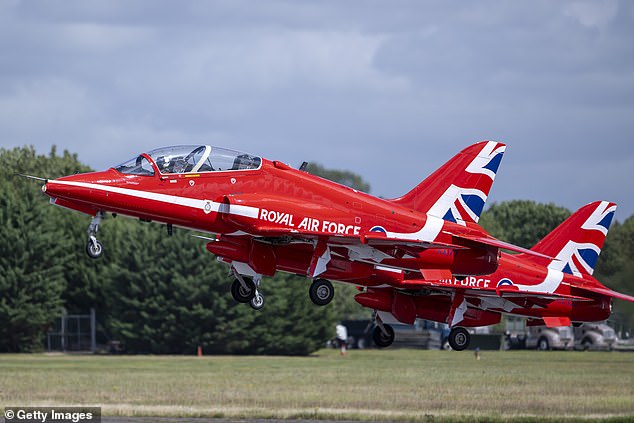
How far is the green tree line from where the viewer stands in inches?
4562

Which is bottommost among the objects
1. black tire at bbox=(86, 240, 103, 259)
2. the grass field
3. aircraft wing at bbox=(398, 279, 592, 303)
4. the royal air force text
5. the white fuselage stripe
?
the grass field

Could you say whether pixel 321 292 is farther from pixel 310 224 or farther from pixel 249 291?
pixel 249 291

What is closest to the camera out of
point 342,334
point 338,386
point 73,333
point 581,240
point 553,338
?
point 581,240

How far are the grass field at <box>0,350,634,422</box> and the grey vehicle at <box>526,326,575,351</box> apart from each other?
10.2 feet

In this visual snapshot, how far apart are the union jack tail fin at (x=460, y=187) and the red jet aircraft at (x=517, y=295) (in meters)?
2.98

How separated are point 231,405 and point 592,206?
33.9 meters

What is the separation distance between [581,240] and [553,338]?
216ft

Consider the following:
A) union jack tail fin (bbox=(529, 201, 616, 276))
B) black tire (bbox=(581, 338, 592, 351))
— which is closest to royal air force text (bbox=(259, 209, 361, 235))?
union jack tail fin (bbox=(529, 201, 616, 276))

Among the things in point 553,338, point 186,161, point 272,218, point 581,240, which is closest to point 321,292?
point 272,218

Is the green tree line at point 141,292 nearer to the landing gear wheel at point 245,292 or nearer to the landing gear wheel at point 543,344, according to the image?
the landing gear wheel at point 543,344

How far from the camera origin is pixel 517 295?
52312 mm

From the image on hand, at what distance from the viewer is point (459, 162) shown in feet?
163

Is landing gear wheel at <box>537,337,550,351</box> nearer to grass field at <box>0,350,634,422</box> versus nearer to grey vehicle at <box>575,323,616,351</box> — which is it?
grey vehicle at <box>575,323,616,351</box>

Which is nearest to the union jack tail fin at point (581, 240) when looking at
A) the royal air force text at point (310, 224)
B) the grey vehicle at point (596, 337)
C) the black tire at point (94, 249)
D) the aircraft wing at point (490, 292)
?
the aircraft wing at point (490, 292)
